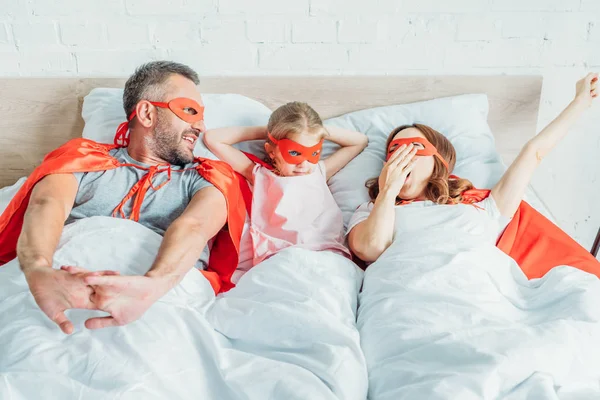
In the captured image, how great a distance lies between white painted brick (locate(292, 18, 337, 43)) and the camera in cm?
203

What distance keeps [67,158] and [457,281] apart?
109 centimetres

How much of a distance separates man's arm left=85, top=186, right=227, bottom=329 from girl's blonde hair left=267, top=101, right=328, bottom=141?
11.5 inches

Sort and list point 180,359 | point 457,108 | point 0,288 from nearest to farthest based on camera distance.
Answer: point 180,359
point 0,288
point 457,108

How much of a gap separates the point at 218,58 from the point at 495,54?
1.06 metres

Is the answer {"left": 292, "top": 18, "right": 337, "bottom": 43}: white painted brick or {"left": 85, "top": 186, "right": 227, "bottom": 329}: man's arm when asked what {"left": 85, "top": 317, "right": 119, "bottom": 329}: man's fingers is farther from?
{"left": 292, "top": 18, "right": 337, "bottom": 43}: white painted brick

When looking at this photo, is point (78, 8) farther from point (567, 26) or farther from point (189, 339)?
point (567, 26)

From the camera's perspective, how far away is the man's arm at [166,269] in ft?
3.44

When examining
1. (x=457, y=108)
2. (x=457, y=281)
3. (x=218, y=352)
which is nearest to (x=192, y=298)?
(x=218, y=352)

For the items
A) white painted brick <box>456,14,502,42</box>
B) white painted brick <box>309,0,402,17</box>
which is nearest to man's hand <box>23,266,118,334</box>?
white painted brick <box>309,0,402,17</box>

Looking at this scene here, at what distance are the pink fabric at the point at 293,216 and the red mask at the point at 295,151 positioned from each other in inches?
2.2

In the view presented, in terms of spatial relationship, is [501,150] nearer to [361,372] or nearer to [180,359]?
[361,372]

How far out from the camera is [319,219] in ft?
5.34

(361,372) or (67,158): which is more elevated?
(67,158)

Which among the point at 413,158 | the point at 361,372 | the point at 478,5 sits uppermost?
the point at 478,5
